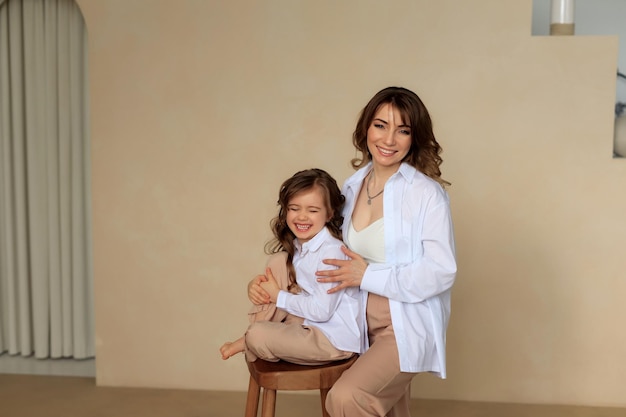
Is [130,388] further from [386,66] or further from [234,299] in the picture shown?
[386,66]

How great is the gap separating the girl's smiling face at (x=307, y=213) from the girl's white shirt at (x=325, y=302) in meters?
0.03

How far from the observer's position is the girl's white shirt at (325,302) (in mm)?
2189

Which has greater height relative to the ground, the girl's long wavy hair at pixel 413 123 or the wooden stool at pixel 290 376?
the girl's long wavy hair at pixel 413 123

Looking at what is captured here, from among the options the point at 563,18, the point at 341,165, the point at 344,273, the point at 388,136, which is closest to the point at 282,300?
the point at 344,273

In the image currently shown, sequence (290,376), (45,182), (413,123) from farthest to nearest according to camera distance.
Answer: (45,182) → (413,123) → (290,376)

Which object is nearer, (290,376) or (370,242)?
(290,376)

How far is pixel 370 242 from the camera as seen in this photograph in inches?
90.7

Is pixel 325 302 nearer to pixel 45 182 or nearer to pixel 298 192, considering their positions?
pixel 298 192

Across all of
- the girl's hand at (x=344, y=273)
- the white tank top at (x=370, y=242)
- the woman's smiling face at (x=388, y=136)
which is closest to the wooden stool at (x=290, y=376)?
the girl's hand at (x=344, y=273)

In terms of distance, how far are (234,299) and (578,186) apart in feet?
5.50

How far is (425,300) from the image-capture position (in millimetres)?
2221

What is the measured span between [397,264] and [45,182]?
2.27 meters

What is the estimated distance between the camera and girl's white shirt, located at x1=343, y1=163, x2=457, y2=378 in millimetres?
2160

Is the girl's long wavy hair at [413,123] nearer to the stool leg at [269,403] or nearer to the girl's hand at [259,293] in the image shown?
the girl's hand at [259,293]
